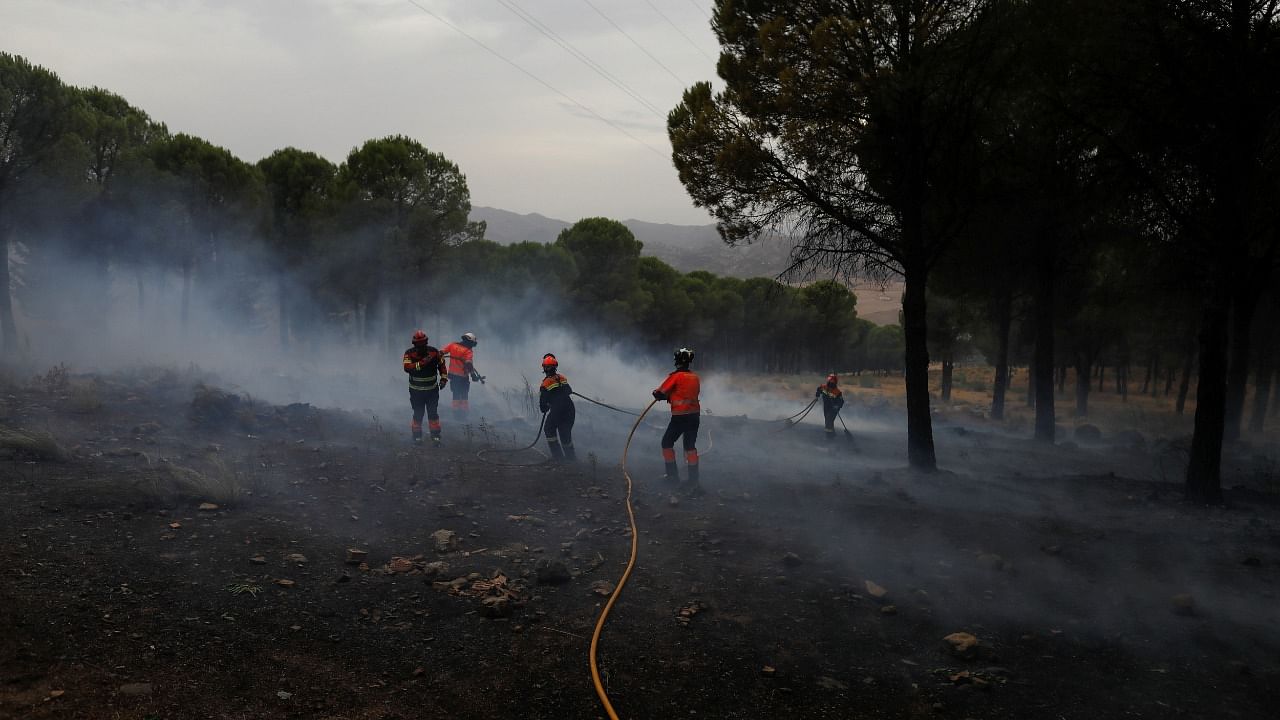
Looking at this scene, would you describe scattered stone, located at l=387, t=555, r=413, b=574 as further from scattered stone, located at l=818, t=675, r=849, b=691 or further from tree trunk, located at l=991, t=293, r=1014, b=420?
tree trunk, located at l=991, t=293, r=1014, b=420

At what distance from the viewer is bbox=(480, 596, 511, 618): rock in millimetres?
5445

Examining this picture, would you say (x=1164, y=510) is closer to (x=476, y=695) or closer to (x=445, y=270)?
(x=476, y=695)

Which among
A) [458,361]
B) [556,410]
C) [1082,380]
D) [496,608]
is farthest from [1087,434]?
[496,608]

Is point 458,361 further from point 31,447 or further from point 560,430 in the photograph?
point 31,447

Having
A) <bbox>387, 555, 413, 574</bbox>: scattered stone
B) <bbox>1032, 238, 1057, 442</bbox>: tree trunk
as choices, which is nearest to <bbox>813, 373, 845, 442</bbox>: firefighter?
<bbox>1032, 238, 1057, 442</bbox>: tree trunk

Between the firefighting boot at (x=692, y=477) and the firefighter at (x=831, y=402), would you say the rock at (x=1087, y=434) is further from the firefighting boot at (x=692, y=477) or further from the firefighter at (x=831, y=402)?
the firefighting boot at (x=692, y=477)

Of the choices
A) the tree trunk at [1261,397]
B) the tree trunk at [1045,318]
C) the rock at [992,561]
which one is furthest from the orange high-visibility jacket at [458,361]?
the tree trunk at [1261,397]

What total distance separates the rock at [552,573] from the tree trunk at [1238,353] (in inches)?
421

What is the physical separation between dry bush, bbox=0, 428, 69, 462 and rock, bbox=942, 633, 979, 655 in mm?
9735

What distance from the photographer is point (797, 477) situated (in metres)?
11.7

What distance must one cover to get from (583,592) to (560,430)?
18.8 ft

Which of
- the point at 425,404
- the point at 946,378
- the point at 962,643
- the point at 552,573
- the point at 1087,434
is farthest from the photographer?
the point at 946,378

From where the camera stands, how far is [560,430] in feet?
38.4

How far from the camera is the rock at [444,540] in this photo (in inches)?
277
